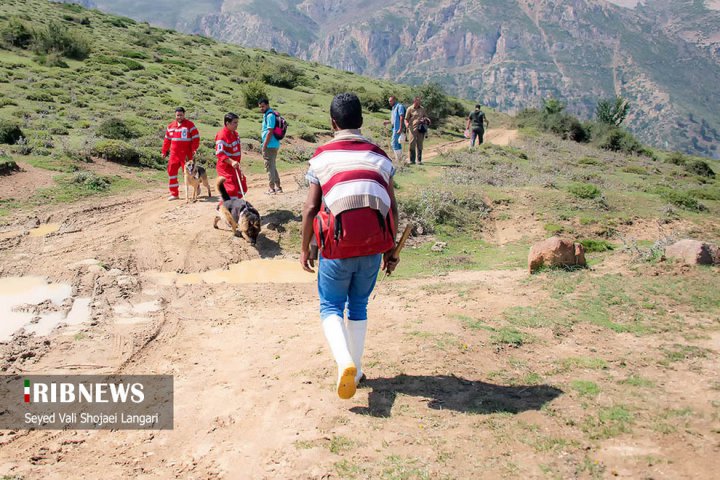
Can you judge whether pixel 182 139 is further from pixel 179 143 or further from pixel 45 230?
pixel 45 230

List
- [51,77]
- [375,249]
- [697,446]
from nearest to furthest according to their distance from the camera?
[697,446] < [375,249] < [51,77]

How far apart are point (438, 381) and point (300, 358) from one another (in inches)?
51.6

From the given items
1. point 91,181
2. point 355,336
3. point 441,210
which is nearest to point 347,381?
point 355,336

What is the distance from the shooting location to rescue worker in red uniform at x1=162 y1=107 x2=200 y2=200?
10.7 metres

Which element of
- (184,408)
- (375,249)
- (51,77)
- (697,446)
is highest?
(51,77)

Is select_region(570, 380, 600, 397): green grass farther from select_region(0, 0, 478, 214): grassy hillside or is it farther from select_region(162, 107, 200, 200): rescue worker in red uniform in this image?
select_region(0, 0, 478, 214): grassy hillside

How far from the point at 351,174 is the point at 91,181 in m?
10.2

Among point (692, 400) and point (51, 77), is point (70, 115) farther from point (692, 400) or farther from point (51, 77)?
point (692, 400)

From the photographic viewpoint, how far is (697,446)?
3.24 m

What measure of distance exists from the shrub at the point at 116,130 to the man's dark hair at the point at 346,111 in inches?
550

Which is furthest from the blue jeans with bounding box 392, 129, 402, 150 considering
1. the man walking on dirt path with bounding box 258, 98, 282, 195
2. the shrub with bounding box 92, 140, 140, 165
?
the shrub with bounding box 92, 140, 140, 165

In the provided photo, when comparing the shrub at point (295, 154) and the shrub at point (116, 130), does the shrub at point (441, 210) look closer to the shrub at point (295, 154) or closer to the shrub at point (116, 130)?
the shrub at point (295, 154)

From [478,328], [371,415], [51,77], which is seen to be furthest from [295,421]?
[51,77]

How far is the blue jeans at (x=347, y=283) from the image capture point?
3629 millimetres
